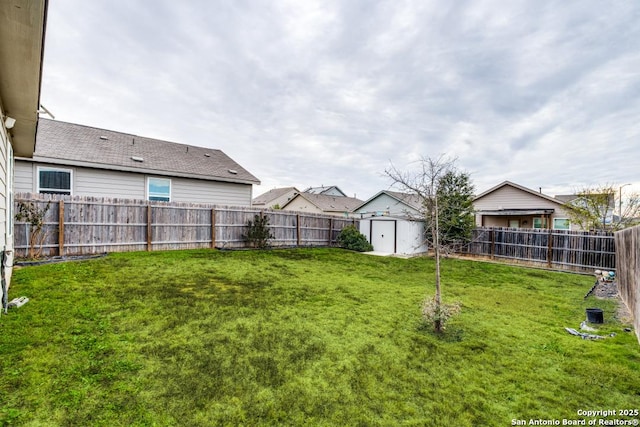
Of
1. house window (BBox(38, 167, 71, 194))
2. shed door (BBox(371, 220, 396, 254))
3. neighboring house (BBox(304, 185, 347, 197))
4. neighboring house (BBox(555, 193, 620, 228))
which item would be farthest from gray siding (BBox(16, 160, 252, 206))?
neighboring house (BBox(304, 185, 347, 197))

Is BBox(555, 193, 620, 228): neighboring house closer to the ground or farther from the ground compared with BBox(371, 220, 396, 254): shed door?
farther from the ground

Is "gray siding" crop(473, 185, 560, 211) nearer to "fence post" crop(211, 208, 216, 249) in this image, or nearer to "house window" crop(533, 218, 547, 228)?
"house window" crop(533, 218, 547, 228)

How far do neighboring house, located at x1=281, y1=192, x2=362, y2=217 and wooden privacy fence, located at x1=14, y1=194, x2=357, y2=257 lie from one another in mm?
18971

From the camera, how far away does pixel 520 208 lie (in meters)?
19.0

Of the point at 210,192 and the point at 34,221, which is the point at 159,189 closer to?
the point at 210,192

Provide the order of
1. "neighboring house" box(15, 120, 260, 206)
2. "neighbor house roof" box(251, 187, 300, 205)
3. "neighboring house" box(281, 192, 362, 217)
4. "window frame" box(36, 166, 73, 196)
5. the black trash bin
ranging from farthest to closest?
"neighbor house roof" box(251, 187, 300, 205) < "neighboring house" box(281, 192, 362, 217) < "neighboring house" box(15, 120, 260, 206) < "window frame" box(36, 166, 73, 196) < the black trash bin

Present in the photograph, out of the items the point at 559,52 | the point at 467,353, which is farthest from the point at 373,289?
the point at 559,52

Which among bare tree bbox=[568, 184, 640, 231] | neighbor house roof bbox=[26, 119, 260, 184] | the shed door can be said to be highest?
neighbor house roof bbox=[26, 119, 260, 184]

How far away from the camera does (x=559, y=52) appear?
8.70 metres

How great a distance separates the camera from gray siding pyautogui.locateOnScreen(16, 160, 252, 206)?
9.20m

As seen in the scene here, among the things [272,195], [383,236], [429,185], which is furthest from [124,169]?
[272,195]

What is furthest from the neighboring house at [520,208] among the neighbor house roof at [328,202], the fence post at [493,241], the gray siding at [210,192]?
the neighbor house roof at [328,202]

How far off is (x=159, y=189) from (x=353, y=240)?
9.37 metres

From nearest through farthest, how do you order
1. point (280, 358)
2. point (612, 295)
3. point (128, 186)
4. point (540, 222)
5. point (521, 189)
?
1. point (280, 358)
2. point (612, 295)
3. point (128, 186)
4. point (521, 189)
5. point (540, 222)
